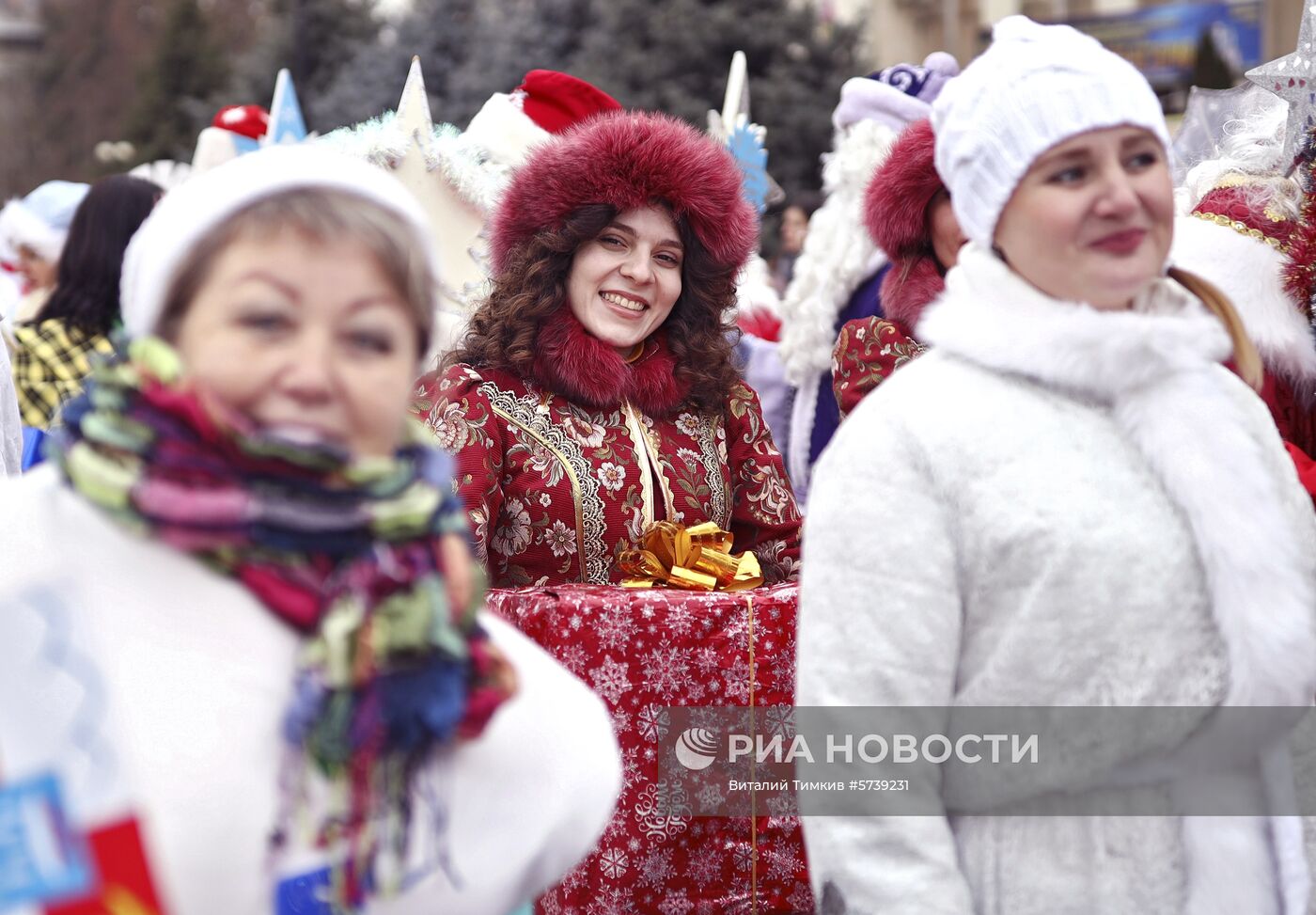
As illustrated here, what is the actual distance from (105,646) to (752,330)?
6435 mm

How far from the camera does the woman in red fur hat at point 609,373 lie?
3508 millimetres

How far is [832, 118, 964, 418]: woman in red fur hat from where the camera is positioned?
441 cm

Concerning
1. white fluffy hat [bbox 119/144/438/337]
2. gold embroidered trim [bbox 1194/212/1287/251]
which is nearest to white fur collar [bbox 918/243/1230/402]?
white fluffy hat [bbox 119/144/438/337]

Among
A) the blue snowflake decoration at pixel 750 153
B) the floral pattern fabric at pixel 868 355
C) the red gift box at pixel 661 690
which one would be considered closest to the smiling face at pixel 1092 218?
the red gift box at pixel 661 690

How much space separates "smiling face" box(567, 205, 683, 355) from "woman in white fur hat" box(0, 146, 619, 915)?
73.7 inches

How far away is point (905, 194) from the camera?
15.0 ft

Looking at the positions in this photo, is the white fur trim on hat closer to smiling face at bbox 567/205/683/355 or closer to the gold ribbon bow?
smiling face at bbox 567/205/683/355

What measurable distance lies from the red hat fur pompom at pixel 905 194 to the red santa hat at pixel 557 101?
1291 mm

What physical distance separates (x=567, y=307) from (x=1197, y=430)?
181 cm

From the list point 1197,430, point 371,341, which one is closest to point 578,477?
point 1197,430

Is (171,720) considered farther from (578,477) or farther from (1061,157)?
(578,477)

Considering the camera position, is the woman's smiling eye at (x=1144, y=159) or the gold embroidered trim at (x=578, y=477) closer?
the woman's smiling eye at (x=1144, y=159)

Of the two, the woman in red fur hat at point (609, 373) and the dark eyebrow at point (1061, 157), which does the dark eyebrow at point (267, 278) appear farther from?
the woman in red fur hat at point (609, 373)

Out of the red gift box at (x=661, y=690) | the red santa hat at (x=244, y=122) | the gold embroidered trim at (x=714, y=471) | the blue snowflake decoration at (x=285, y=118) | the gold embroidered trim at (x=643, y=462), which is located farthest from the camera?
the red santa hat at (x=244, y=122)
